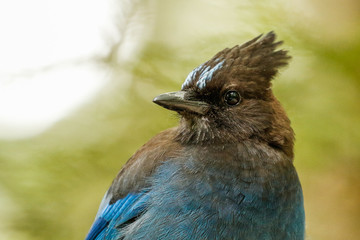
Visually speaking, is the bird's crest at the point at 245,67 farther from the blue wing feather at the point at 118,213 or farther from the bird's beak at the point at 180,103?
the blue wing feather at the point at 118,213

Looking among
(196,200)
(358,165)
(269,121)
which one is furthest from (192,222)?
(358,165)

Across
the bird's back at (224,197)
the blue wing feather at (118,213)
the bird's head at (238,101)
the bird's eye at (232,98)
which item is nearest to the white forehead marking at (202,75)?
the bird's head at (238,101)

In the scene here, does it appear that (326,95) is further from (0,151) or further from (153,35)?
(0,151)

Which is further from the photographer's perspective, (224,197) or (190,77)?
(190,77)

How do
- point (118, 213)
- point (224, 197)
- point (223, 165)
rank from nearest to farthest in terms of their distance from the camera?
point (224, 197), point (223, 165), point (118, 213)

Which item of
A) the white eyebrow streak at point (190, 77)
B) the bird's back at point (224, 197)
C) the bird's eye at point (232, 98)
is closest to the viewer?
the bird's back at point (224, 197)

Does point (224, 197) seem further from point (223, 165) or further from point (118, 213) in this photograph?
point (118, 213)

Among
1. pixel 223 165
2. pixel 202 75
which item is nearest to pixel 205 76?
pixel 202 75
